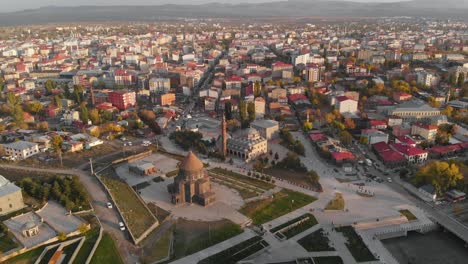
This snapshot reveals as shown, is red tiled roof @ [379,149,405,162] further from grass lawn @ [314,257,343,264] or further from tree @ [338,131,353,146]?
grass lawn @ [314,257,343,264]

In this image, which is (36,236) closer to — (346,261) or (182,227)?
(182,227)

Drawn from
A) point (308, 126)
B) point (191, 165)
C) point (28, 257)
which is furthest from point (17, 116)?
point (308, 126)

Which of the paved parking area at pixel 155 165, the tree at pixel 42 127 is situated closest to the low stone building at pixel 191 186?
the paved parking area at pixel 155 165

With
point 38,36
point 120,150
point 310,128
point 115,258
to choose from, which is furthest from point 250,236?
point 38,36

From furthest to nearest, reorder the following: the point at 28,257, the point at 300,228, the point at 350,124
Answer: the point at 350,124 → the point at 300,228 → the point at 28,257

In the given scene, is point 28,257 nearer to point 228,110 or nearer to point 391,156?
point 391,156
